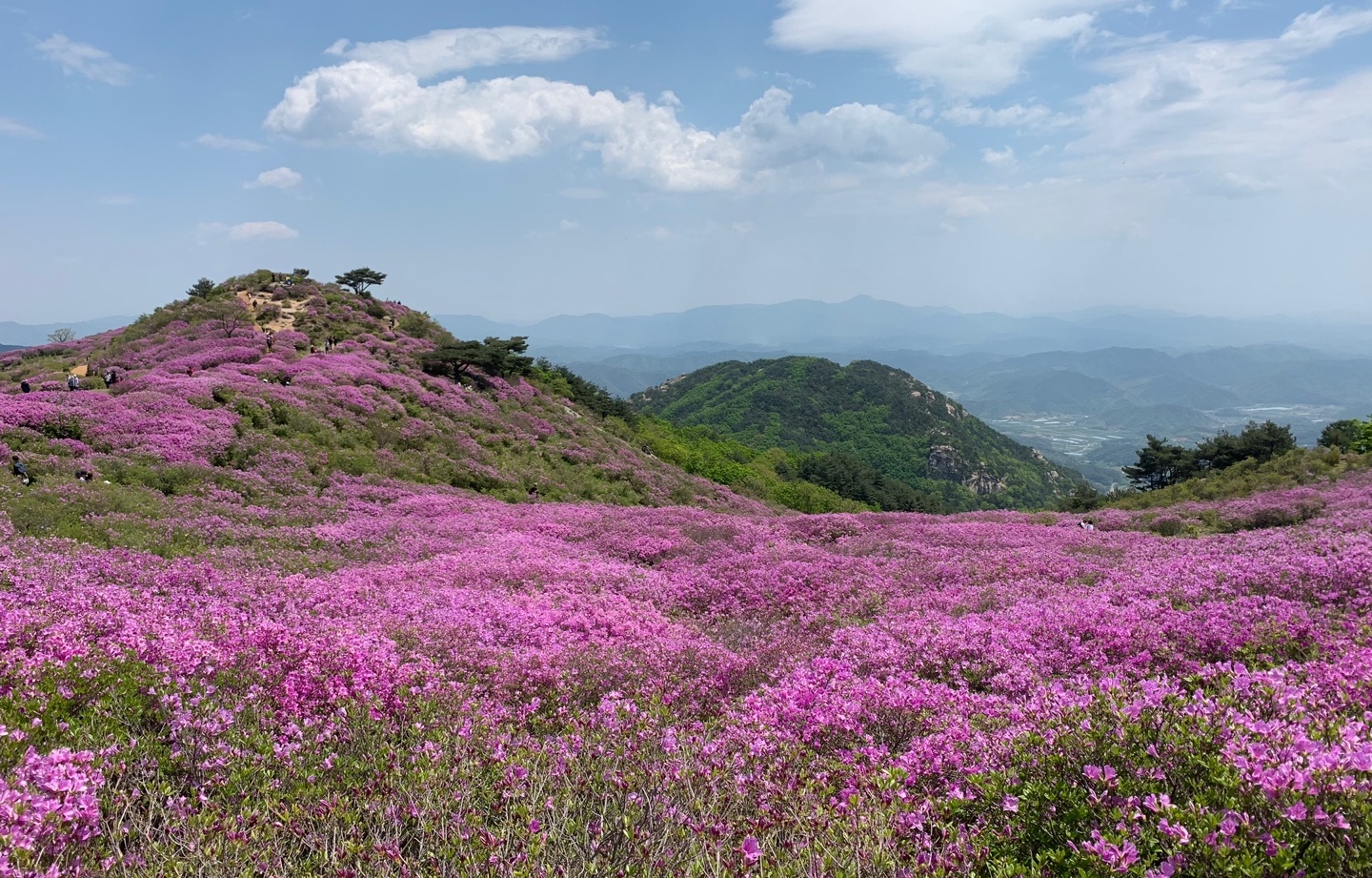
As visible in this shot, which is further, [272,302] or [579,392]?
[579,392]

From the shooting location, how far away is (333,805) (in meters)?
4.19

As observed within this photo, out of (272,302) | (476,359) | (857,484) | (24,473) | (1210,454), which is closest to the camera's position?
(24,473)

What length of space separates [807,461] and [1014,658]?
68524 millimetres

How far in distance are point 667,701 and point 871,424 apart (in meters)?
149

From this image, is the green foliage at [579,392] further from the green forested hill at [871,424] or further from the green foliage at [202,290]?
the green forested hill at [871,424]

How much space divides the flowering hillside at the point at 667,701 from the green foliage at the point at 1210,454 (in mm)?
32503

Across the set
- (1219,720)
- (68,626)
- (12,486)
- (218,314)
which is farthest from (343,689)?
(218,314)

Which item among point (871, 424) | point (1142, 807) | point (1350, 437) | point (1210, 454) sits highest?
point (1142, 807)

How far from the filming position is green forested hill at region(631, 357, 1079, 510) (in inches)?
5037

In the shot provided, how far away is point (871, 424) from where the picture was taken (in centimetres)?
14988

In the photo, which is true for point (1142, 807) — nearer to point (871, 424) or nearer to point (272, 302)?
point (272, 302)

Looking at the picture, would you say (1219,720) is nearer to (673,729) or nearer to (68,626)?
(673,729)

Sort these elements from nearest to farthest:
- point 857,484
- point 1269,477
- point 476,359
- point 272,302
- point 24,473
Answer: point 24,473, point 1269,477, point 476,359, point 272,302, point 857,484

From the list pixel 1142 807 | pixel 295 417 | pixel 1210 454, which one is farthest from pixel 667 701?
pixel 1210 454
